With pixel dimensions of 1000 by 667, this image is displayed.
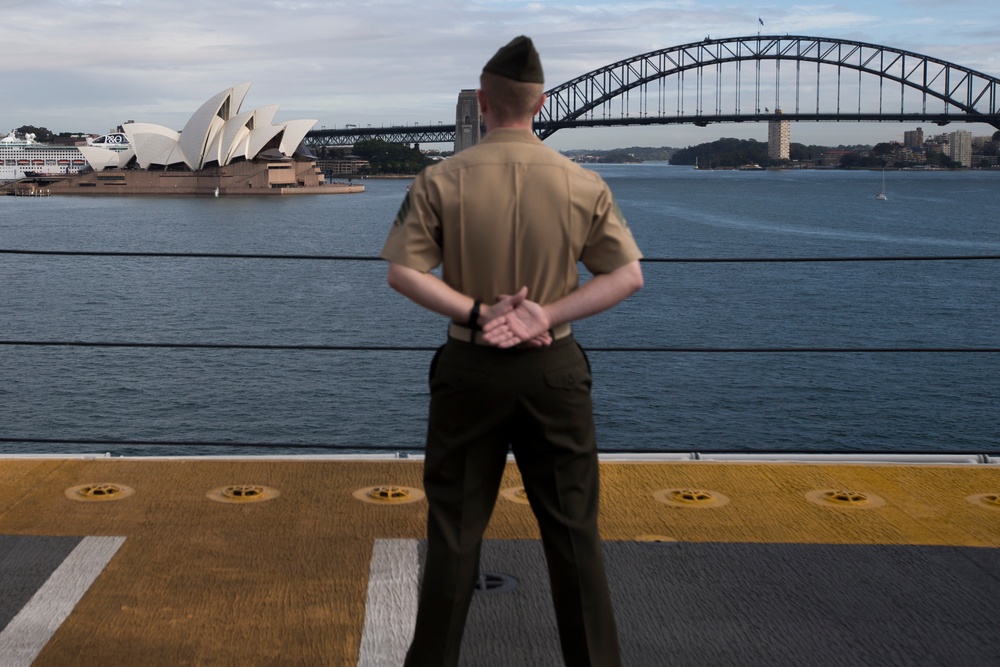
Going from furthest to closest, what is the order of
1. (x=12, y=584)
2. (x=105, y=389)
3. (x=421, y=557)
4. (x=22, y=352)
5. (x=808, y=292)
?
(x=808, y=292)
(x=22, y=352)
(x=105, y=389)
(x=421, y=557)
(x=12, y=584)

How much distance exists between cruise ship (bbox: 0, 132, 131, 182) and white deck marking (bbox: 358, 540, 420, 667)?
157384mm

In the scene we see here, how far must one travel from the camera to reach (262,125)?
94.3 meters

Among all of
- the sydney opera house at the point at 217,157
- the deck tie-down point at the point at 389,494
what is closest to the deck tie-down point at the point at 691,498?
the deck tie-down point at the point at 389,494

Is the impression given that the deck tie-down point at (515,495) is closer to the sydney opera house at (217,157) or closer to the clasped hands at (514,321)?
the clasped hands at (514,321)

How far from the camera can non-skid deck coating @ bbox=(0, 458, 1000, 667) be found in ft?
7.59

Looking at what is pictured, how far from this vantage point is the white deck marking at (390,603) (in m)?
2.28

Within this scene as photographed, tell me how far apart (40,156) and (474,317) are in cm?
17519

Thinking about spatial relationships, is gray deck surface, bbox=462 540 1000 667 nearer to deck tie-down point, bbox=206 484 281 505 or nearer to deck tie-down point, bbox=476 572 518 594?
deck tie-down point, bbox=476 572 518 594

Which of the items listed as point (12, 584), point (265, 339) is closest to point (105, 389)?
point (265, 339)

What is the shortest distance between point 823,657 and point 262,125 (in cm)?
9612

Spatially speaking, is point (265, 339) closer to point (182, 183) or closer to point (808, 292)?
point (808, 292)

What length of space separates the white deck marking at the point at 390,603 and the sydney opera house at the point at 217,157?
3397 inches

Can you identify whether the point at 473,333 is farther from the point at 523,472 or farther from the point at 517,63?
the point at 517,63

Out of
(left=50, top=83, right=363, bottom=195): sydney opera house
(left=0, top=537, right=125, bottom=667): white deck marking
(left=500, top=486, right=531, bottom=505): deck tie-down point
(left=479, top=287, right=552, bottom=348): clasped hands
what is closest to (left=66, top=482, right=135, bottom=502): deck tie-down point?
(left=0, top=537, right=125, bottom=667): white deck marking
